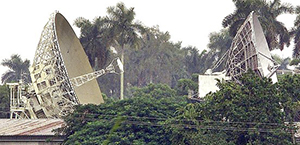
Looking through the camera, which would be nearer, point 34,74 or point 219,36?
point 34,74

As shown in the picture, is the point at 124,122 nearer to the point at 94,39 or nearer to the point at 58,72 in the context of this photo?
the point at 58,72

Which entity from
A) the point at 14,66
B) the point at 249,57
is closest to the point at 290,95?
the point at 249,57

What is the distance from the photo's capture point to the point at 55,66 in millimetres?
60031

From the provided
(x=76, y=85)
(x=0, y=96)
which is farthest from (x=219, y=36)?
(x=76, y=85)

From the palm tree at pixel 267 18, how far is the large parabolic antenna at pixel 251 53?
20201mm

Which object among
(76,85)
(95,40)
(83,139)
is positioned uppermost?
(95,40)

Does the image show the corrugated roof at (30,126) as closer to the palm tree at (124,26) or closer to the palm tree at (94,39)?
the palm tree at (124,26)

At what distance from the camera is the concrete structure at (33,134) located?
57.7 m

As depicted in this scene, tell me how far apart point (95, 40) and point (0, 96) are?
521 inches

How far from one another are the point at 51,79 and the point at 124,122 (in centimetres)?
1124

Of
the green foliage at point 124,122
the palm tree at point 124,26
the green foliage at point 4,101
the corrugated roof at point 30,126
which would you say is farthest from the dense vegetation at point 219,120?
the green foliage at point 4,101

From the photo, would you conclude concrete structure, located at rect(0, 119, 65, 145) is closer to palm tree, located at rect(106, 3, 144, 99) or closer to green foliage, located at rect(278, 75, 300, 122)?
green foliage, located at rect(278, 75, 300, 122)

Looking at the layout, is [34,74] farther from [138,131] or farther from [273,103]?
[273,103]

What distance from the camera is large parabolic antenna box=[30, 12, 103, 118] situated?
195 ft
